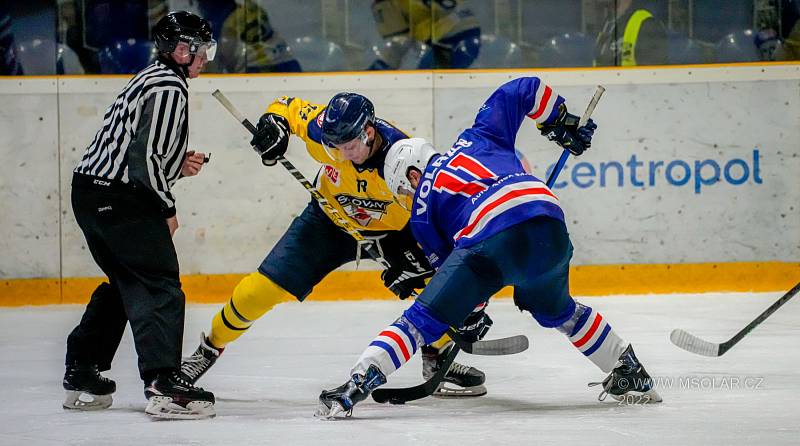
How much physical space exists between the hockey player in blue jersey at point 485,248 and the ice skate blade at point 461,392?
297mm

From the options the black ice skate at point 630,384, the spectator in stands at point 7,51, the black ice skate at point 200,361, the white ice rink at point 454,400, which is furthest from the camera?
the spectator in stands at point 7,51

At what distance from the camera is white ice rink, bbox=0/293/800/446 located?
2785mm

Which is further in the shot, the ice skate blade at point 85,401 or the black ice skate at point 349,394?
the ice skate blade at point 85,401

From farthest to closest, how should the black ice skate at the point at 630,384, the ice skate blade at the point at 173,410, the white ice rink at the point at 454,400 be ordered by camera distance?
the black ice skate at the point at 630,384, the ice skate blade at the point at 173,410, the white ice rink at the point at 454,400

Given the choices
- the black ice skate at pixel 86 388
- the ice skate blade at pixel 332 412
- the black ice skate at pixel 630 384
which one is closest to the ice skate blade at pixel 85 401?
the black ice skate at pixel 86 388

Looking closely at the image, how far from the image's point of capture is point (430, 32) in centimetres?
661

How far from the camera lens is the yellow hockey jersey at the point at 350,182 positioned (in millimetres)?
3521

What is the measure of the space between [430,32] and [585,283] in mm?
1667

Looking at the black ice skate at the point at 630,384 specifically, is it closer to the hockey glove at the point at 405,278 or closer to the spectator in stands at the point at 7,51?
the hockey glove at the point at 405,278

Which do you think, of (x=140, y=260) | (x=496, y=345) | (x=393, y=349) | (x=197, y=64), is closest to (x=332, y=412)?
(x=393, y=349)

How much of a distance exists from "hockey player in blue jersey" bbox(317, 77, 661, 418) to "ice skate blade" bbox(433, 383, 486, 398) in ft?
0.97

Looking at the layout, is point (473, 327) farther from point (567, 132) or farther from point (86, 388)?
point (86, 388)

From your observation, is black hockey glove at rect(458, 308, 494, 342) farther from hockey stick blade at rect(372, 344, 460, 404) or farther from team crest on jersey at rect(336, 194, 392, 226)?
team crest on jersey at rect(336, 194, 392, 226)

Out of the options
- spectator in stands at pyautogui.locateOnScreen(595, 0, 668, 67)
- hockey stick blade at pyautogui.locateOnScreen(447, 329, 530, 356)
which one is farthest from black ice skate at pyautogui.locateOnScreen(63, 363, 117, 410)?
spectator in stands at pyautogui.locateOnScreen(595, 0, 668, 67)
